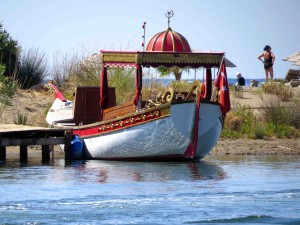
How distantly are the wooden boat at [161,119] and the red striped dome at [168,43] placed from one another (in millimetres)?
714

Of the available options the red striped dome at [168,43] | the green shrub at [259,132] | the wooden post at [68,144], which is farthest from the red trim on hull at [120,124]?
the green shrub at [259,132]

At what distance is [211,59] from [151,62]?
159 centimetres

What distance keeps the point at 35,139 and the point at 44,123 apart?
5800 mm

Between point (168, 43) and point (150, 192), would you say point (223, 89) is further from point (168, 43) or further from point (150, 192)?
point (150, 192)

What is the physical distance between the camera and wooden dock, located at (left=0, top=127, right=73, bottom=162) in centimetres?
3131

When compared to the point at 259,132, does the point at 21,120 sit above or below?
above

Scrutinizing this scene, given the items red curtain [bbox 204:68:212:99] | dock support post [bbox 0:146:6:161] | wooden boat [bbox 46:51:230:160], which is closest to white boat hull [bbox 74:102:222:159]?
wooden boat [bbox 46:51:230:160]

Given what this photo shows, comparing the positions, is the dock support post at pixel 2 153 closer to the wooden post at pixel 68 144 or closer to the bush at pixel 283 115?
the wooden post at pixel 68 144

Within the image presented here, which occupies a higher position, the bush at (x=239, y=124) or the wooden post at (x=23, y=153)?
the bush at (x=239, y=124)

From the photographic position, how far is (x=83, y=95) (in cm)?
3381

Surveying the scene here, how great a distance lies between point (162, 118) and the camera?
30047 mm

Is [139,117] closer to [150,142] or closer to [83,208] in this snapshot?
[150,142]

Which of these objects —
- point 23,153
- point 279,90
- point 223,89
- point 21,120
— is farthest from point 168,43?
point 279,90

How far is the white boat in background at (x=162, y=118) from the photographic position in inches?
1187
